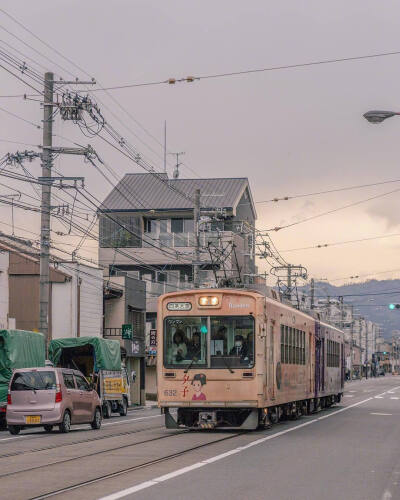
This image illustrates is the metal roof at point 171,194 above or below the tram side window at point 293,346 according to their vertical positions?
above

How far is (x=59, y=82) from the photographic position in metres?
35.4

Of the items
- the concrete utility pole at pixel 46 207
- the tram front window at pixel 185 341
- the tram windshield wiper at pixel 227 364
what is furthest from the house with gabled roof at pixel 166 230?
the tram windshield wiper at pixel 227 364

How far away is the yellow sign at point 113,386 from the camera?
40.7 m

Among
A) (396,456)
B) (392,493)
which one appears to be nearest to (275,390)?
(396,456)

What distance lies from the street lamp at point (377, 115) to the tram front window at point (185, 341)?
6243 millimetres

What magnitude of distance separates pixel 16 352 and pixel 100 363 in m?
9.48

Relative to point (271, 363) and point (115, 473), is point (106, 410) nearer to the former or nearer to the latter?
point (271, 363)

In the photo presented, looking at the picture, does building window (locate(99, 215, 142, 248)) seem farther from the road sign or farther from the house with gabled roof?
the road sign

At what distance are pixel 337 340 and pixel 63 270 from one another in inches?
559

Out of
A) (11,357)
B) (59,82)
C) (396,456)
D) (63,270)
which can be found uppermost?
(59,82)

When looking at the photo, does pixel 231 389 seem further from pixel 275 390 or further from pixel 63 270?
pixel 63 270

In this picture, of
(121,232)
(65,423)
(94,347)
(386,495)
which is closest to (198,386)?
(65,423)

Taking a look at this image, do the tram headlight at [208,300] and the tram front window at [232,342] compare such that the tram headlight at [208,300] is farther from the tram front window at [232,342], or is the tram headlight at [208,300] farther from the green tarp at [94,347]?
the green tarp at [94,347]

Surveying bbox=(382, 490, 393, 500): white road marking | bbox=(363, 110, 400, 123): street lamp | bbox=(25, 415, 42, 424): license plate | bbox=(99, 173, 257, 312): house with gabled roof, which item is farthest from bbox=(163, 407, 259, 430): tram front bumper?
bbox=(99, 173, 257, 312): house with gabled roof
